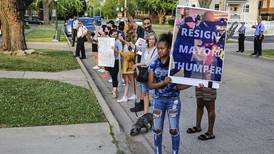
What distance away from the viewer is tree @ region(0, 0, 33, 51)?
15500mm

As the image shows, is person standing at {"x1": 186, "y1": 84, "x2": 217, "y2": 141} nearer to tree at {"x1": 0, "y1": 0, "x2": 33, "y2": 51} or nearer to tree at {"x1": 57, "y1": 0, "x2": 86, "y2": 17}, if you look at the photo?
tree at {"x1": 0, "y1": 0, "x2": 33, "y2": 51}

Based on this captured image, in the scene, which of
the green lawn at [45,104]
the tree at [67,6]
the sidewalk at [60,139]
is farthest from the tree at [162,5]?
the sidewalk at [60,139]

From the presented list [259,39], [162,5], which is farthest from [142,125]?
[162,5]

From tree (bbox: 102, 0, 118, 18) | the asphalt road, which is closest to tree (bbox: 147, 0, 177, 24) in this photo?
tree (bbox: 102, 0, 118, 18)

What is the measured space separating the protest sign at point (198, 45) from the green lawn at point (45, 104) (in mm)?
2575

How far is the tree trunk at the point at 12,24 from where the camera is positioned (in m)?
15.5

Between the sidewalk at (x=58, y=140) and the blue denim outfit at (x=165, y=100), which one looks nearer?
the blue denim outfit at (x=165, y=100)

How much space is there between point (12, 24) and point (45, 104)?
864 centimetres

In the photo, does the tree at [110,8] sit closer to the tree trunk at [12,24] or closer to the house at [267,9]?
the house at [267,9]

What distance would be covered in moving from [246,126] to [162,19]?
72.0 meters

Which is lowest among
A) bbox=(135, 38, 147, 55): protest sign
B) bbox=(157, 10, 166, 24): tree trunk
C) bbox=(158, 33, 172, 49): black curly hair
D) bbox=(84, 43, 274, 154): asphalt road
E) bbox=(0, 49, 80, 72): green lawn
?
bbox=(84, 43, 274, 154): asphalt road

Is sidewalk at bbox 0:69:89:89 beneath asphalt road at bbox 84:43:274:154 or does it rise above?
above

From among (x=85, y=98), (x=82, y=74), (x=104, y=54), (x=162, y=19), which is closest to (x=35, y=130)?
(x=85, y=98)

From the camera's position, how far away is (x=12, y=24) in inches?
615
